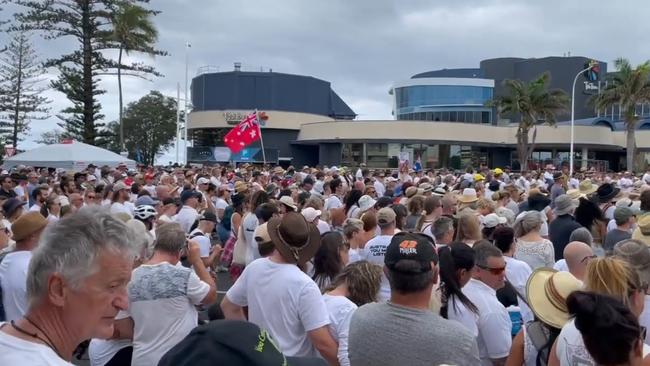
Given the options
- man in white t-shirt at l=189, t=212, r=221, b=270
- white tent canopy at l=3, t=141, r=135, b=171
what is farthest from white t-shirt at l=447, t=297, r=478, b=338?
white tent canopy at l=3, t=141, r=135, b=171

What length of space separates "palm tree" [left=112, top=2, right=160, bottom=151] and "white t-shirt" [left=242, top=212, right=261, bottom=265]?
2998 cm

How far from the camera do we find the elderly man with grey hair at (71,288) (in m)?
1.84

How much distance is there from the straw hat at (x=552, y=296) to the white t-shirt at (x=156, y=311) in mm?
2153

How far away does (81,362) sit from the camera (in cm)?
668

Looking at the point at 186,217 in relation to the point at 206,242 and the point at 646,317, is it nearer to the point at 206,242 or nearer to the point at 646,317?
the point at 206,242

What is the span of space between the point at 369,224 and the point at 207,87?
5903cm

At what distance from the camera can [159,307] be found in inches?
154

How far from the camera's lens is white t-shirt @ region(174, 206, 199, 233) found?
28.7 feet

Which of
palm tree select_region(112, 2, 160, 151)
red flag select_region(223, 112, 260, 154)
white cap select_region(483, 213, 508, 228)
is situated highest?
palm tree select_region(112, 2, 160, 151)

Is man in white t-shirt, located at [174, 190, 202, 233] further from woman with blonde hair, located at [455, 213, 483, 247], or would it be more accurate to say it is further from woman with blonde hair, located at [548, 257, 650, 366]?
woman with blonde hair, located at [548, 257, 650, 366]

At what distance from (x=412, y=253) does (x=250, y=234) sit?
181 inches

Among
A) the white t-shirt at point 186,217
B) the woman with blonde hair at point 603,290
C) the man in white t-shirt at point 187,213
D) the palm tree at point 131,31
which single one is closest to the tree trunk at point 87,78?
the palm tree at point 131,31

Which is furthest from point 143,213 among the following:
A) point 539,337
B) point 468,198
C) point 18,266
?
point 468,198

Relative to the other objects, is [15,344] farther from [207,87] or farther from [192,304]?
[207,87]
